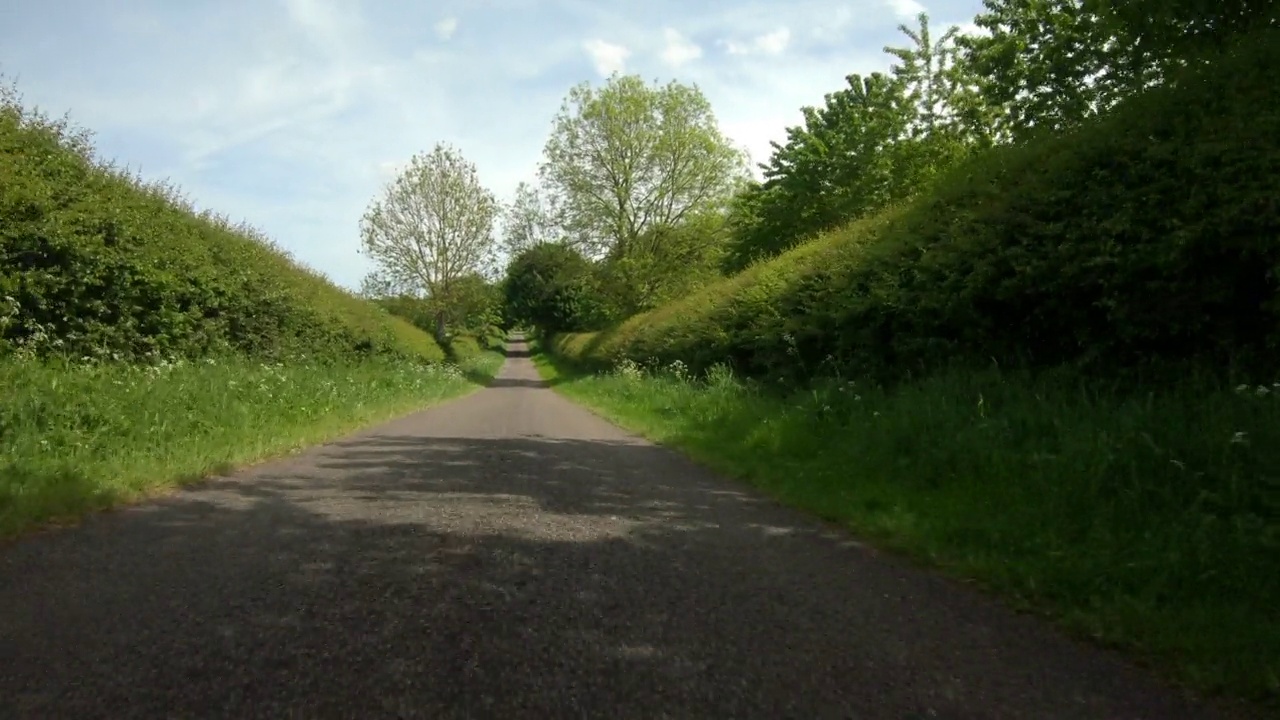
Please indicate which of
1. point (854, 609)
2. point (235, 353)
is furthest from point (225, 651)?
point (235, 353)

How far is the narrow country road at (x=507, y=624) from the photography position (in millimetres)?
3732

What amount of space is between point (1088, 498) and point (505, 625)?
4.61m

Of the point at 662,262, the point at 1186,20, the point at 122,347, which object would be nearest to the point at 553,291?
the point at 662,262

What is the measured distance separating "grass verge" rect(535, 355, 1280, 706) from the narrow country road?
0.43 metres

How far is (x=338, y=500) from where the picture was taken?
8438 millimetres

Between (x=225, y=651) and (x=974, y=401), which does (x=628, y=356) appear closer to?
(x=974, y=401)

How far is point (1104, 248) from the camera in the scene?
850cm

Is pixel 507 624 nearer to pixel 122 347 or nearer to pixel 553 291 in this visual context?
pixel 122 347

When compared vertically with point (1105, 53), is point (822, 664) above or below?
below

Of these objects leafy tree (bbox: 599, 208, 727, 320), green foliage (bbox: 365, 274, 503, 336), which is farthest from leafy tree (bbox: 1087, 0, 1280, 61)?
green foliage (bbox: 365, 274, 503, 336)

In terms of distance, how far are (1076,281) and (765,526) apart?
13.3ft

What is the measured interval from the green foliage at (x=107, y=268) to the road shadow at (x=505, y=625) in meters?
5.29

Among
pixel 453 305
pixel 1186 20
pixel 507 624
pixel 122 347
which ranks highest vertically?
pixel 1186 20

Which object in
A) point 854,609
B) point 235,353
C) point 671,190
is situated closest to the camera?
point 854,609
